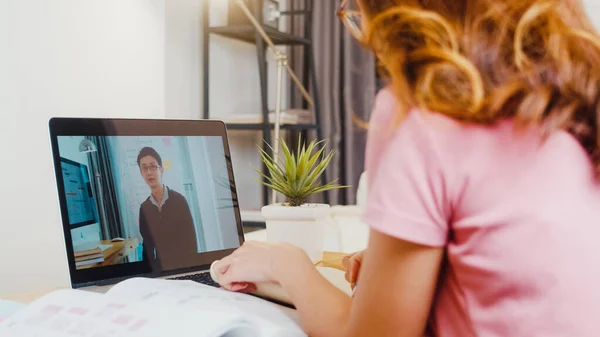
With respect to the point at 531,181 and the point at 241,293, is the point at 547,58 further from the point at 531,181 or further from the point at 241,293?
the point at 241,293

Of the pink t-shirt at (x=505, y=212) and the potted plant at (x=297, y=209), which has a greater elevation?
the pink t-shirt at (x=505, y=212)

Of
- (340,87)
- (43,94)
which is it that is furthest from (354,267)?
(340,87)

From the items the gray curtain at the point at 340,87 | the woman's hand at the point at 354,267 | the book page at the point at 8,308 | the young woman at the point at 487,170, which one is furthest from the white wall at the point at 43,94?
the gray curtain at the point at 340,87

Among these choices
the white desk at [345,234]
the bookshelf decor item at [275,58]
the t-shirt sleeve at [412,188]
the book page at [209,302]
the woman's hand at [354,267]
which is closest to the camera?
the t-shirt sleeve at [412,188]

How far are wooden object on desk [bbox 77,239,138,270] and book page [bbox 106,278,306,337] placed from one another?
17cm

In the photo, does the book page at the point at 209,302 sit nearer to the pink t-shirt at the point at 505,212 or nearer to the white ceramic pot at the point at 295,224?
the pink t-shirt at the point at 505,212

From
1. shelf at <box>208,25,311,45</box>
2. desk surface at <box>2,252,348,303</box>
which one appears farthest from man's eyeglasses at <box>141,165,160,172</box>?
shelf at <box>208,25,311,45</box>

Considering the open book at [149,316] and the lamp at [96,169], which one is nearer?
the open book at [149,316]

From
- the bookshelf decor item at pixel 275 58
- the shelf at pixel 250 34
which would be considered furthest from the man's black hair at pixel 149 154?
the shelf at pixel 250 34

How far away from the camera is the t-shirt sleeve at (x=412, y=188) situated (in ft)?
1.38

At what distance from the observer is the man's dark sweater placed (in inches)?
33.3

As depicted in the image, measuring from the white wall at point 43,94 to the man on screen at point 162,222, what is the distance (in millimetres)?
227

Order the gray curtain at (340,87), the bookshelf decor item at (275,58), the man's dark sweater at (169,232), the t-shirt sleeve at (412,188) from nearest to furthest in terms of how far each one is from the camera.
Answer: the t-shirt sleeve at (412,188) < the man's dark sweater at (169,232) < the bookshelf decor item at (275,58) < the gray curtain at (340,87)

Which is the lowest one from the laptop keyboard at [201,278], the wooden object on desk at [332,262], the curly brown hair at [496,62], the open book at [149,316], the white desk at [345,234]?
the white desk at [345,234]
